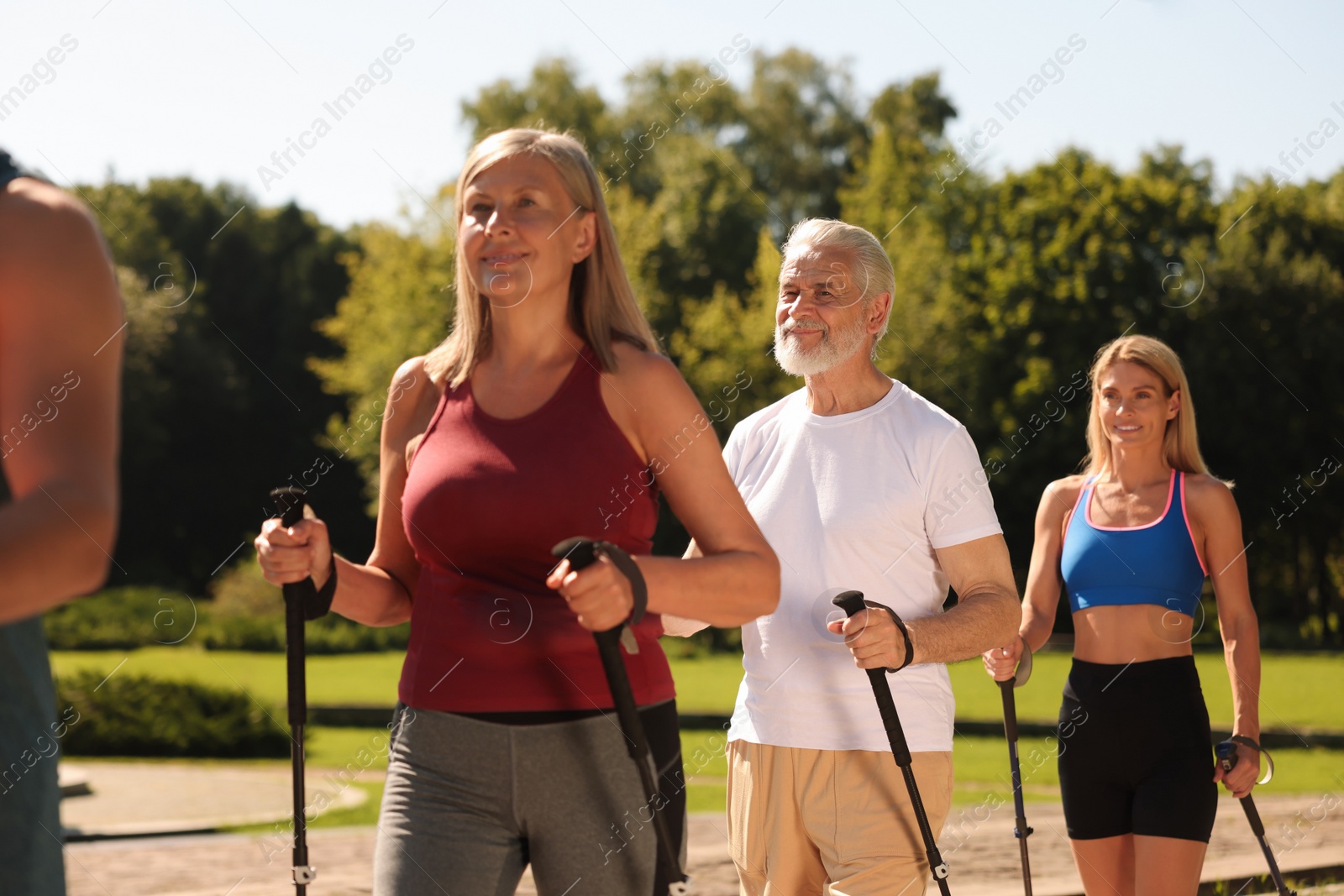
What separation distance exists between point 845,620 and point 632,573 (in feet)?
5.10

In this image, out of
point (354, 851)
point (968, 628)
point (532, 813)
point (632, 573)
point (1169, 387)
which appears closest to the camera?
point (632, 573)

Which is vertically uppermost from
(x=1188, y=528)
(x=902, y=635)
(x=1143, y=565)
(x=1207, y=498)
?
(x=1207, y=498)

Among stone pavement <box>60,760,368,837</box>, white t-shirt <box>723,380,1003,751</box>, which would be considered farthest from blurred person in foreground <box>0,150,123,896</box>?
stone pavement <box>60,760,368,837</box>

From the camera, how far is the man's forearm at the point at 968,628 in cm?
406

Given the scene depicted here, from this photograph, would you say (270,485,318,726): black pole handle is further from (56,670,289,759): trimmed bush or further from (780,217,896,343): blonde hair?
(56,670,289,759): trimmed bush

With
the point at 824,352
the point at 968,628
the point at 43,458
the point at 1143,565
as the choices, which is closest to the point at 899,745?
the point at 968,628

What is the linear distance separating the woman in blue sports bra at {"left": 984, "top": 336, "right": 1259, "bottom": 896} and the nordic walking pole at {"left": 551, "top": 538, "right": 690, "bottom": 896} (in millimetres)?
2609

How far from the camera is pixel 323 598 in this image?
304cm

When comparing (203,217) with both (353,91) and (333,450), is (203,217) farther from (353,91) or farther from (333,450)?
(353,91)

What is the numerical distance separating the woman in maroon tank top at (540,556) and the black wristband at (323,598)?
0.01 metres

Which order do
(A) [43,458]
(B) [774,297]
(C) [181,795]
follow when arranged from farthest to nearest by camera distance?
(B) [774,297]
(C) [181,795]
(A) [43,458]

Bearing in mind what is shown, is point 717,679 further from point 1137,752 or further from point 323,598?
point 323,598

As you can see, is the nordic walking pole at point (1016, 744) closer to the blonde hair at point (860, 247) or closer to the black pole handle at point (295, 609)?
the blonde hair at point (860, 247)

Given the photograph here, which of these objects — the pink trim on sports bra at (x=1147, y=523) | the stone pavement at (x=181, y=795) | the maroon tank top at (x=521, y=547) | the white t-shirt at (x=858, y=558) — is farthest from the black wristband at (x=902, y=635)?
the stone pavement at (x=181, y=795)
